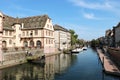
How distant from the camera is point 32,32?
6550cm

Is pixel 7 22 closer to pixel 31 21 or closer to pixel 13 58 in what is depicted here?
pixel 31 21

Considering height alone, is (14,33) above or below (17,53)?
above

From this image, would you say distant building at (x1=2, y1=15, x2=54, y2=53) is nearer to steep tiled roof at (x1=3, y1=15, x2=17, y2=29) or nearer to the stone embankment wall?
steep tiled roof at (x1=3, y1=15, x2=17, y2=29)

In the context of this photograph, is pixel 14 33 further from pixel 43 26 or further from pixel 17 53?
pixel 17 53

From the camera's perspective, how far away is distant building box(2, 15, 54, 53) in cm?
6181

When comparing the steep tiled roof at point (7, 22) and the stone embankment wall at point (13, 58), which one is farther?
the steep tiled roof at point (7, 22)

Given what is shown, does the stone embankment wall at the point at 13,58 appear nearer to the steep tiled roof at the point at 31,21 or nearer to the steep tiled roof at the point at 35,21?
the steep tiled roof at the point at 31,21

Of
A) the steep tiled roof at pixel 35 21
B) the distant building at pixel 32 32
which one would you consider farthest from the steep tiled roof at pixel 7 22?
the steep tiled roof at pixel 35 21

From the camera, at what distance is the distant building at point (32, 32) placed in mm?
61812

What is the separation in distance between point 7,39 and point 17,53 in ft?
47.5

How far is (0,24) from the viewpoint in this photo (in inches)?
1553

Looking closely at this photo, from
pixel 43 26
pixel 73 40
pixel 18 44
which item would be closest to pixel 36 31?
pixel 43 26

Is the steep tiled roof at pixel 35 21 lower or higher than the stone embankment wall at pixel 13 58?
higher

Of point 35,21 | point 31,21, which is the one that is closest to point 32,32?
point 35,21
